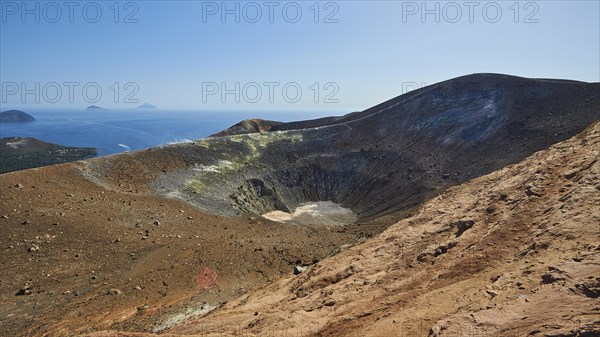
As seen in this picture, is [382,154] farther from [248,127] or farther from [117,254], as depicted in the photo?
[117,254]

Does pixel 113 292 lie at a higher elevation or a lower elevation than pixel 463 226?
lower

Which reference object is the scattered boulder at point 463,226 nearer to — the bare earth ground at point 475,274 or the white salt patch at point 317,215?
the bare earth ground at point 475,274

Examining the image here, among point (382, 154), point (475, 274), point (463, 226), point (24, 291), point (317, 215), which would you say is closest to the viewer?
point (475, 274)

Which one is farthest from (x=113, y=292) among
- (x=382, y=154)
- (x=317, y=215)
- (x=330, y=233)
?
(x=382, y=154)

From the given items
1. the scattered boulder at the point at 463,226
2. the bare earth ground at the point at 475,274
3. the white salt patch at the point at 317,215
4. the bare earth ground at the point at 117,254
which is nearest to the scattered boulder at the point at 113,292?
the bare earth ground at the point at 117,254

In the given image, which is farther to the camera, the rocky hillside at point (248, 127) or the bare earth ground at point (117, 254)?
the rocky hillside at point (248, 127)
